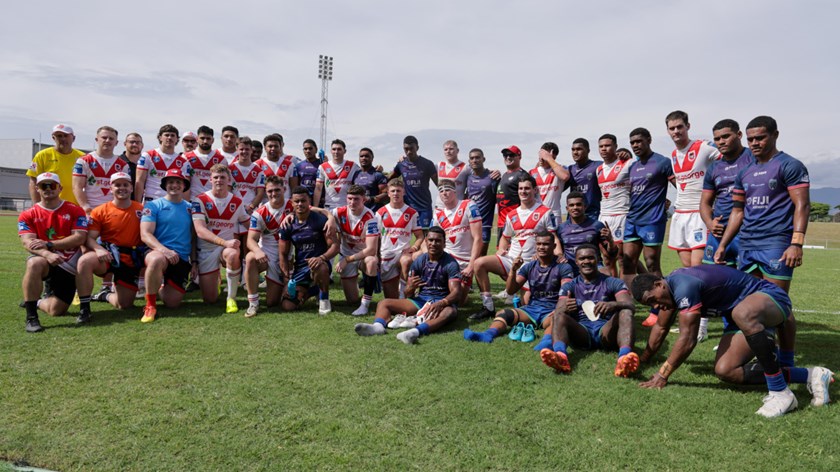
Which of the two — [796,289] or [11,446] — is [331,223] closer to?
[11,446]

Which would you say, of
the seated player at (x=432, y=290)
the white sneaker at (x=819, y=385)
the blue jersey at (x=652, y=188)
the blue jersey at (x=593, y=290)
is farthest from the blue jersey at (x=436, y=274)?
the white sneaker at (x=819, y=385)

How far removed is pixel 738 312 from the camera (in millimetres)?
3744

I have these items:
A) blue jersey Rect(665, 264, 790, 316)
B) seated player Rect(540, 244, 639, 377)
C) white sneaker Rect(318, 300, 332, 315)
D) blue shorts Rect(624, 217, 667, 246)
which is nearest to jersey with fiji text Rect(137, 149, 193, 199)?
white sneaker Rect(318, 300, 332, 315)

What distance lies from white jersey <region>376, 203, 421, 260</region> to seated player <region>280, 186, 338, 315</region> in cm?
71

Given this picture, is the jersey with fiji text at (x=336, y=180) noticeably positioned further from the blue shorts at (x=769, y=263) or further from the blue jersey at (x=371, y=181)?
the blue shorts at (x=769, y=263)

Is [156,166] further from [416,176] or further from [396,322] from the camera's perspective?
[396,322]

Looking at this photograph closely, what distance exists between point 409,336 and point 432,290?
1.00 metres

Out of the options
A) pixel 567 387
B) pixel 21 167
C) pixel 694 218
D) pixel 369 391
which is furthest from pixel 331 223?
pixel 21 167

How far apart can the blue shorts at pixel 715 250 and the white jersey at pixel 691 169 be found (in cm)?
74

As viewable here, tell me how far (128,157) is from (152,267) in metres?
2.43

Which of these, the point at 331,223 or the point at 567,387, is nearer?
the point at 567,387

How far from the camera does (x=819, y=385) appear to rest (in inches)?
146

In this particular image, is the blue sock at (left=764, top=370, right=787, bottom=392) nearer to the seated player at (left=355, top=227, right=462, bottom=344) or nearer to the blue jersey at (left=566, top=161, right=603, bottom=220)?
the seated player at (left=355, top=227, right=462, bottom=344)

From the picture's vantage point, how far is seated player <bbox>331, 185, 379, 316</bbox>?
678 centimetres
